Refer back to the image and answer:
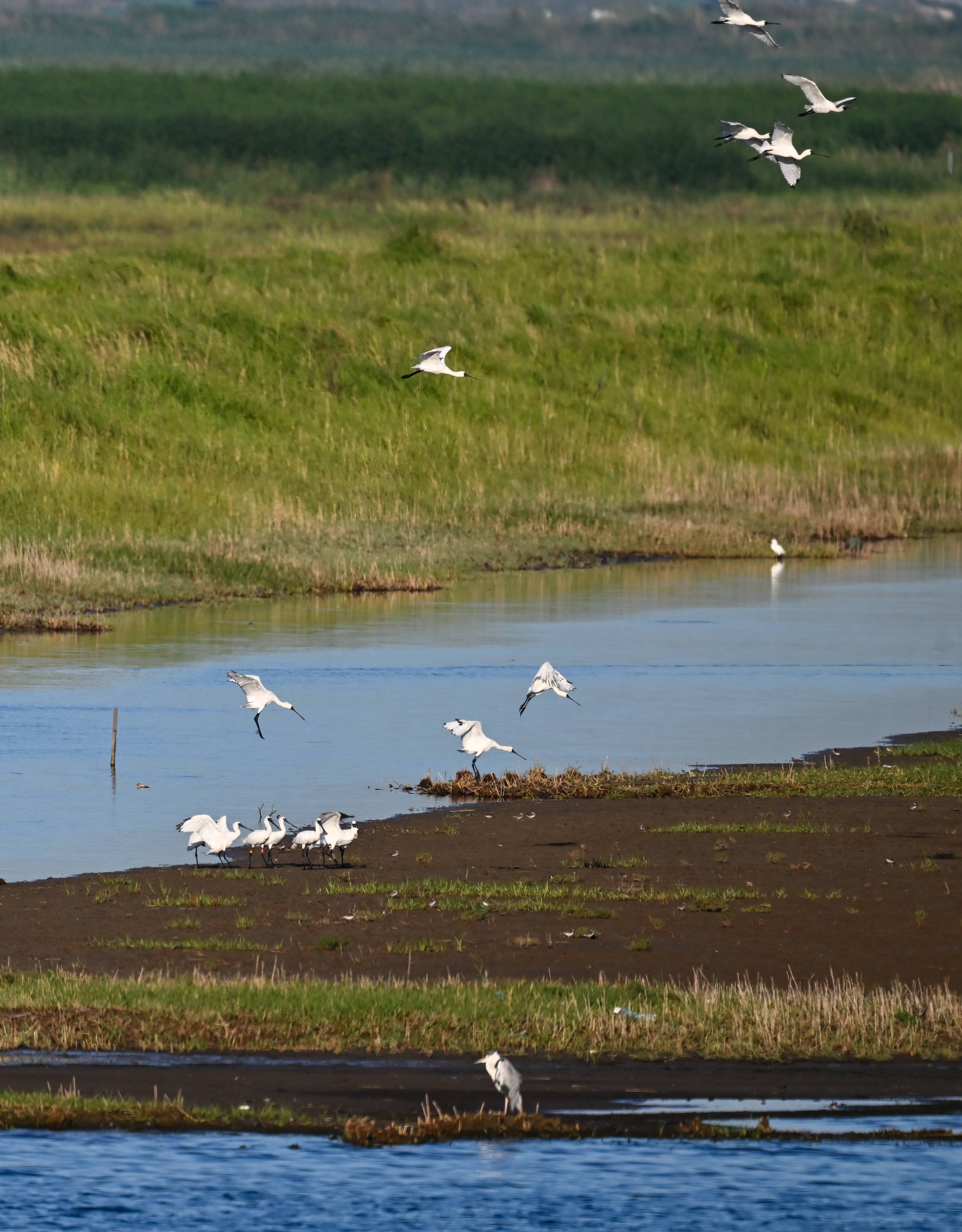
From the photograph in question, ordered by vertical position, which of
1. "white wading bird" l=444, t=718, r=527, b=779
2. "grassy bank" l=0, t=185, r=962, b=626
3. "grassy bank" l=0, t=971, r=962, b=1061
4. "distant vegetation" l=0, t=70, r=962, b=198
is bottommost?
"grassy bank" l=0, t=971, r=962, b=1061

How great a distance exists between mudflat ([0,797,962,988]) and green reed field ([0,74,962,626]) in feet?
54.6

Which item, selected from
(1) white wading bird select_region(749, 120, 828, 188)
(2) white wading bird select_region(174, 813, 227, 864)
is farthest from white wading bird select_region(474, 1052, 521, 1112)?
(1) white wading bird select_region(749, 120, 828, 188)

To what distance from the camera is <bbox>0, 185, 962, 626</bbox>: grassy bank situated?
41250 mm

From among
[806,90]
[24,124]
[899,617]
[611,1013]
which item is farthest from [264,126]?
[611,1013]

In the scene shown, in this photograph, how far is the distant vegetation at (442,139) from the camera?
87.1 metres

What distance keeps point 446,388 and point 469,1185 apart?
43.5 m

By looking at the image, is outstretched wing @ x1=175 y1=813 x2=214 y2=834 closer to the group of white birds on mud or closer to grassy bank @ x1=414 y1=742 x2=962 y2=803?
grassy bank @ x1=414 y1=742 x2=962 y2=803

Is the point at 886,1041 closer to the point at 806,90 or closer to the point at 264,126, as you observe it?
the point at 806,90

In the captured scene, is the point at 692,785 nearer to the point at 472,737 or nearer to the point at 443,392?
the point at 472,737

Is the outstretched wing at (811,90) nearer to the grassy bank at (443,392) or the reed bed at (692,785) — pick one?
the reed bed at (692,785)

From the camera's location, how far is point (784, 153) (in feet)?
67.4

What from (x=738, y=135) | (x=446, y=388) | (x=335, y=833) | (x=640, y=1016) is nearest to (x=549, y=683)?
(x=335, y=833)

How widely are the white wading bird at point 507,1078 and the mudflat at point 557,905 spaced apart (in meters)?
2.70

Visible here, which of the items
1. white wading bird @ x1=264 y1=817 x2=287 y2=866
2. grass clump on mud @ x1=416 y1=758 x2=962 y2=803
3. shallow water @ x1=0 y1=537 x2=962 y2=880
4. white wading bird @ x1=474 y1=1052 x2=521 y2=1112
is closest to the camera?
white wading bird @ x1=474 y1=1052 x2=521 y2=1112
